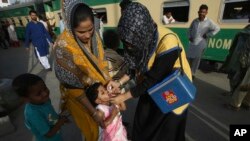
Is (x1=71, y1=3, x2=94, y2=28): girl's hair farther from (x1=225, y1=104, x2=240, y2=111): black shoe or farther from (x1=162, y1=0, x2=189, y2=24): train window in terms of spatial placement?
(x1=162, y1=0, x2=189, y2=24): train window

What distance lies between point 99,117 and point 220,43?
4.81 meters

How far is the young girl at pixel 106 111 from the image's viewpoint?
1685 mm

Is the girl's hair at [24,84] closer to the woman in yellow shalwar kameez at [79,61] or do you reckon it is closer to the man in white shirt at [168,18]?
the woman in yellow shalwar kameez at [79,61]

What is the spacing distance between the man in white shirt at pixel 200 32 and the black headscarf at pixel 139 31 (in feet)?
11.4

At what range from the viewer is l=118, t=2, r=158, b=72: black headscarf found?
140 cm

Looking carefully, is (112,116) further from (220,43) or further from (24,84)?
(220,43)

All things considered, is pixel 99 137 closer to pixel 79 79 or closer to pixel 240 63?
pixel 79 79

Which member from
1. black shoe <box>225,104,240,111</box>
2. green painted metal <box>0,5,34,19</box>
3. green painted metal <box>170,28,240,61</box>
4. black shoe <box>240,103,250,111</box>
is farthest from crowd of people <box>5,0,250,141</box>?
green painted metal <box>0,5,34,19</box>

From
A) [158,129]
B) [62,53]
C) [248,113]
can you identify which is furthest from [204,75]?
[62,53]

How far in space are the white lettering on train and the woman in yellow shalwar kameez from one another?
14.9 feet

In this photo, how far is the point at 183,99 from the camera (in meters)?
1.57

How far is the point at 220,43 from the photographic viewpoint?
5.39 meters

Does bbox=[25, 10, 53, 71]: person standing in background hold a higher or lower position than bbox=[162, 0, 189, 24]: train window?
lower

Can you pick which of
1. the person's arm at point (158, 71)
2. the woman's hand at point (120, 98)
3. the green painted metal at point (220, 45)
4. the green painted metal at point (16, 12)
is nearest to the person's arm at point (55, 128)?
the woman's hand at point (120, 98)
